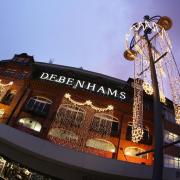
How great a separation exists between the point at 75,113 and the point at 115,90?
6.65 m

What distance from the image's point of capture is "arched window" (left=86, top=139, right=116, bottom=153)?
2609 cm

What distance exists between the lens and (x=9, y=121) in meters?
26.3

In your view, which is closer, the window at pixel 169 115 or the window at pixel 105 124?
Result: the window at pixel 105 124

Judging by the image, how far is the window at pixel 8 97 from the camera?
2883cm

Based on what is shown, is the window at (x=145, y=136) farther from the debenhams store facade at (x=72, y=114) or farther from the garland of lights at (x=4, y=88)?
the garland of lights at (x=4, y=88)

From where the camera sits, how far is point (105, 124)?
27.2 m

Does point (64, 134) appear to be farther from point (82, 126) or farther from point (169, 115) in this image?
point (169, 115)

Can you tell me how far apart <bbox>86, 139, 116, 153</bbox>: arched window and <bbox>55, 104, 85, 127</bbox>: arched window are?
2472 millimetres

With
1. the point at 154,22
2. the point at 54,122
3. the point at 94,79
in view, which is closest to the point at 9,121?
the point at 54,122

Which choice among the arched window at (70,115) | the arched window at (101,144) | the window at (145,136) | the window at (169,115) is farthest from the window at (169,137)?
the arched window at (70,115)

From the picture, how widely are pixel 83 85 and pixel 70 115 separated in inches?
203

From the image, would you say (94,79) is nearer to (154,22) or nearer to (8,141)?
(8,141)

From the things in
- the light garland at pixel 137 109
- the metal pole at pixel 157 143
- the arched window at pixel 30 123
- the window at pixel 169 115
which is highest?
the window at pixel 169 115

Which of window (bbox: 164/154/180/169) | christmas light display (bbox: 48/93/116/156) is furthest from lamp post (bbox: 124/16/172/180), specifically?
window (bbox: 164/154/180/169)
